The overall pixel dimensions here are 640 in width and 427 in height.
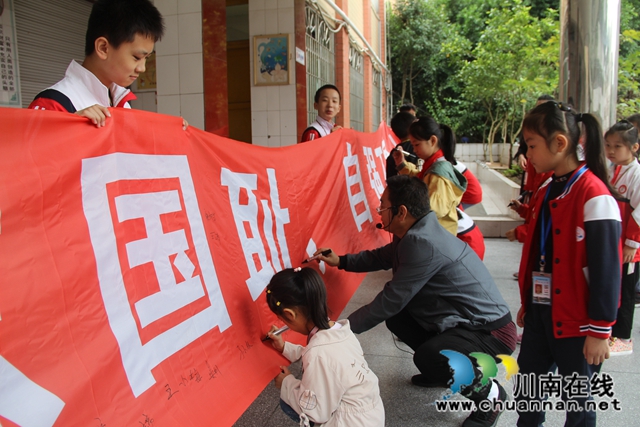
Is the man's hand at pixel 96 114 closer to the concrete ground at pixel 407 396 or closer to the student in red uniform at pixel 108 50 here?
the student in red uniform at pixel 108 50

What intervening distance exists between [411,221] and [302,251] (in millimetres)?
625

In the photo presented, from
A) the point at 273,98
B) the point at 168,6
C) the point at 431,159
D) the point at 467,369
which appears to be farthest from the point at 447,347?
the point at 273,98

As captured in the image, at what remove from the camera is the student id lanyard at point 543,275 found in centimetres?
192

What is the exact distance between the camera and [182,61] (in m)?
4.64

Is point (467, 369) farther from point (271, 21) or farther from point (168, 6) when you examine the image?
point (271, 21)

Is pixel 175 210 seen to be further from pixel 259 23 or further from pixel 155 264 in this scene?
pixel 259 23

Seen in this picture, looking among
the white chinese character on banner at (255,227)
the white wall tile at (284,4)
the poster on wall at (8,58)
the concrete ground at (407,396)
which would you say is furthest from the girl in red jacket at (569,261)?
the white wall tile at (284,4)

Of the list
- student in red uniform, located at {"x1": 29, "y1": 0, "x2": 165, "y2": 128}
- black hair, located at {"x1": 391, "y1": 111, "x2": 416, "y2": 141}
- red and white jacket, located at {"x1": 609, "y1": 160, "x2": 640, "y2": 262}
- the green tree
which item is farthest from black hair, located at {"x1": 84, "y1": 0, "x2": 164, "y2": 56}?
the green tree

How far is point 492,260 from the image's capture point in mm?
5625

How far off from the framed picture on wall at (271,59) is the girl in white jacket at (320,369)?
456cm

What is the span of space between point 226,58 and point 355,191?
249cm

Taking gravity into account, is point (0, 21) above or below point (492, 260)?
above

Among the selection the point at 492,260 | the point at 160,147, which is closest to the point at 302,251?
the point at 160,147

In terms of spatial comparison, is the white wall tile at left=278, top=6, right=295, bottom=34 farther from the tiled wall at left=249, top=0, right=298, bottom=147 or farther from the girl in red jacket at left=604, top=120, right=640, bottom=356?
the girl in red jacket at left=604, top=120, right=640, bottom=356
